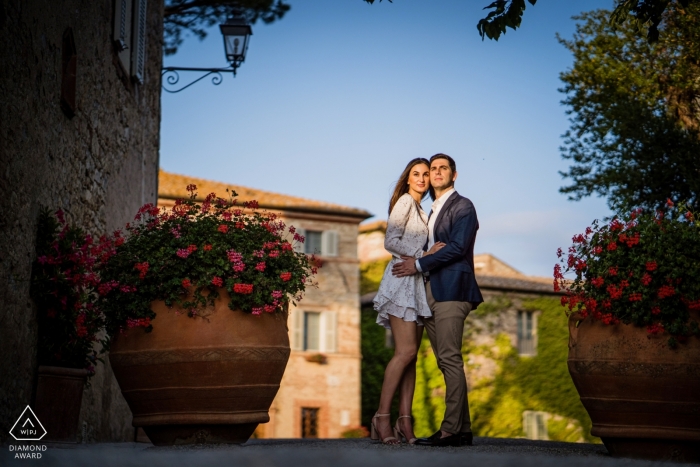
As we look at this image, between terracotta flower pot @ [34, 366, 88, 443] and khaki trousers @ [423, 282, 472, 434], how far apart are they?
2174 millimetres

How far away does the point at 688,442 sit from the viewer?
15.4 feet

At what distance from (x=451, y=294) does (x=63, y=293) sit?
2.42 metres

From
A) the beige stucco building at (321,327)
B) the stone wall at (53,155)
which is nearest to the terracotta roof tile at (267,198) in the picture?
the beige stucco building at (321,327)

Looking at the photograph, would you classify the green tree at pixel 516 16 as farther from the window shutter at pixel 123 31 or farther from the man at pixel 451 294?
the window shutter at pixel 123 31

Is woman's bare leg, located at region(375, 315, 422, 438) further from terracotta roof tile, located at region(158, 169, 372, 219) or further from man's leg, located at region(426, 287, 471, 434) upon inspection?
terracotta roof tile, located at region(158, 169, 372, 219)

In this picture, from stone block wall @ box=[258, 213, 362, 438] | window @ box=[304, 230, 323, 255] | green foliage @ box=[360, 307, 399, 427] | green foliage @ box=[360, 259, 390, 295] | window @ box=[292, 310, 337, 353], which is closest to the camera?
stone block wall @ box=[258, 213, 362, 438]

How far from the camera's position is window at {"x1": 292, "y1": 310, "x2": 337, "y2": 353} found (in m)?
26.6

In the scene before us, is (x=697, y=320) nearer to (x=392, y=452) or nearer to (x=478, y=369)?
(x=392, y=452)

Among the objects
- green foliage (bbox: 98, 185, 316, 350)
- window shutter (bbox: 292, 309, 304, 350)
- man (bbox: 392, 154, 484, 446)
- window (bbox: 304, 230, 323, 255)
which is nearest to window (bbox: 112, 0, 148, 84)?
green foliage (bbox: 98, 185, 316, 350)

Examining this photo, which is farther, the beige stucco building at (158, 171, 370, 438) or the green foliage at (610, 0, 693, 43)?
the beige stucco building at (158, 171, 370, 438)

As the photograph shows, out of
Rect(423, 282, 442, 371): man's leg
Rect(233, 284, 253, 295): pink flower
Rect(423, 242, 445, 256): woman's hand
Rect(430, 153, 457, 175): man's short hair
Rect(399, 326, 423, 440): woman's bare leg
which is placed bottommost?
Rect(399, 326, 423, 440): woman's bare leg

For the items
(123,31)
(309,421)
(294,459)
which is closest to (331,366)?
(309,421)

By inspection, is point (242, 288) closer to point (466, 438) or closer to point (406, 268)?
point (406, 268)

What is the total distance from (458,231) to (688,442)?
1.72 m
